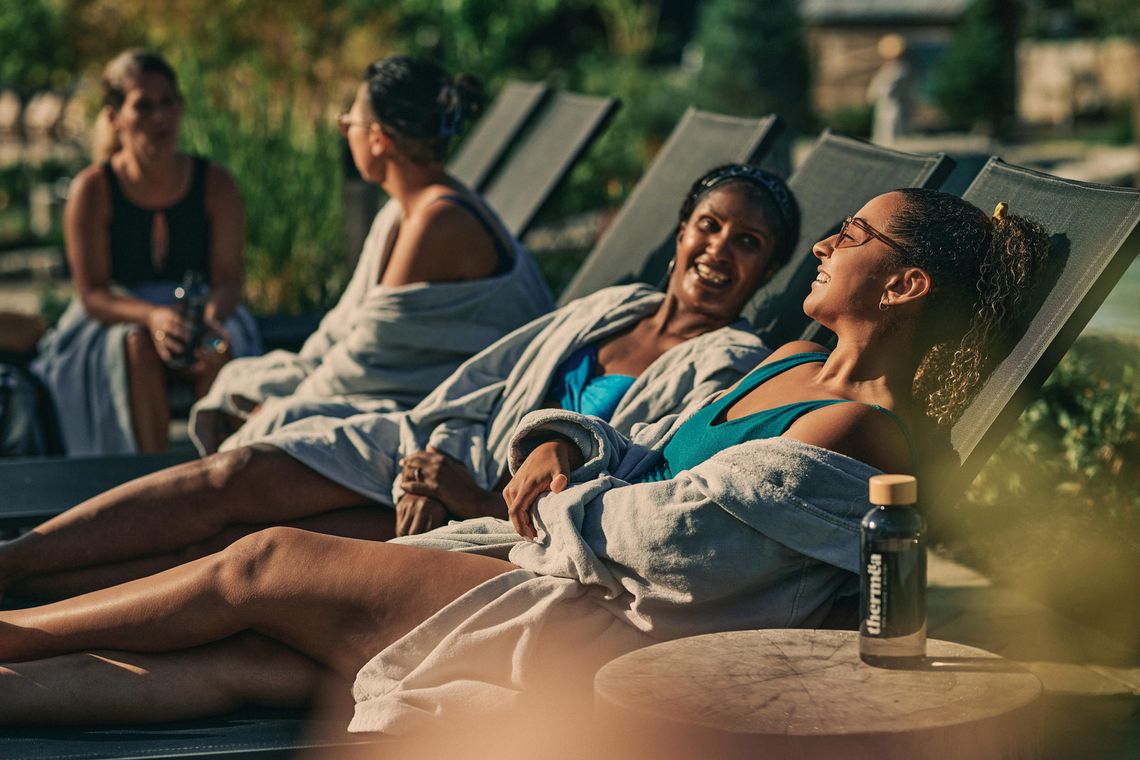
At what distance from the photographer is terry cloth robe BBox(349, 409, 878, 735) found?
247 cm

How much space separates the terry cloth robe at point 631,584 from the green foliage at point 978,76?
27664mm

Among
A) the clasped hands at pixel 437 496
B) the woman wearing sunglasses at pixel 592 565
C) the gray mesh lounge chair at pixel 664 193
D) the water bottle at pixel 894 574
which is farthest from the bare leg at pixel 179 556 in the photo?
the water bottle at pixel 894 574

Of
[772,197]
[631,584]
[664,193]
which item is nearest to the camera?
[631,584]

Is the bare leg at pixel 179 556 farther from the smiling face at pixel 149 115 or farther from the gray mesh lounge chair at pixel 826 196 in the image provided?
the smiling face at pixel 149 115

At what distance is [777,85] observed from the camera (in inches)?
988

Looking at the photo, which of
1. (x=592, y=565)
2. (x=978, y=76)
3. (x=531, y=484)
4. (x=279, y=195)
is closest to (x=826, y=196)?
(x=531, y=484)

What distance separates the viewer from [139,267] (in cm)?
538

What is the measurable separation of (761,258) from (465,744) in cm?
138

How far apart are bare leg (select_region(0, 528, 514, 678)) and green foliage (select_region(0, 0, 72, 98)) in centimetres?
1348

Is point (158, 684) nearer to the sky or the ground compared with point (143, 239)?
nearer to the ground

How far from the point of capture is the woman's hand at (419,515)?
3379 millimetres

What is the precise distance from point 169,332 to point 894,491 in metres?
3.28

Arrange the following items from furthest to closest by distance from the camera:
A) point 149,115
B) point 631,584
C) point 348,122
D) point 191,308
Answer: point 149,115, point 191,308, point 348,122, point 631,584

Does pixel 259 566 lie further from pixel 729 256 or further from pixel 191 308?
pixel 191 308
